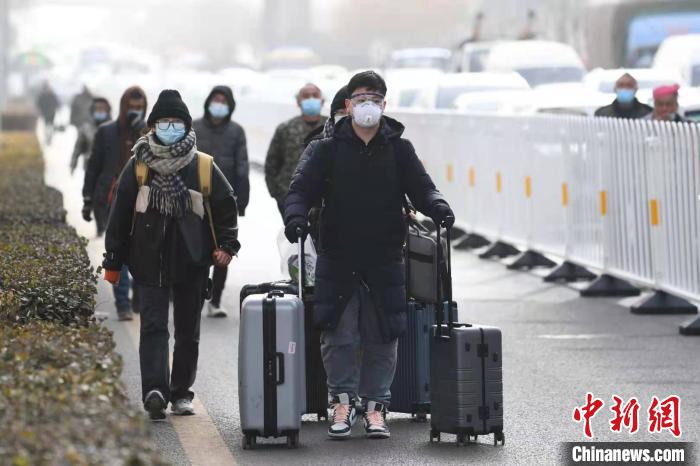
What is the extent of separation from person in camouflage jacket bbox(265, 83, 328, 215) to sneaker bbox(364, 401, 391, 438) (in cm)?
442

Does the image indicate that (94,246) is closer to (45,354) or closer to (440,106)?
(440,106)

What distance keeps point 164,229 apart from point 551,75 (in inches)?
935

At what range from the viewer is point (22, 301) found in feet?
30.2

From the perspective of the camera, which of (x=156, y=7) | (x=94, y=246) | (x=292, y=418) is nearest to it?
(x=292, y=418)

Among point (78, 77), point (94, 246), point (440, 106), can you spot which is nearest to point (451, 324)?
point (94, 246)

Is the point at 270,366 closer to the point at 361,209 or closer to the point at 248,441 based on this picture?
the point at 248,441

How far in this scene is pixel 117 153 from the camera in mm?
14289


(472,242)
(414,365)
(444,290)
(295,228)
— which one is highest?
(295,228)

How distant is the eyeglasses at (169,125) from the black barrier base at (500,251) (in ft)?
33.7

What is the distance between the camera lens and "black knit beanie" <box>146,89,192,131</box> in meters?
9.98

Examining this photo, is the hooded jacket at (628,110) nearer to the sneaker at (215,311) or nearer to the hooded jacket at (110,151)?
the sneaker at (215,311)

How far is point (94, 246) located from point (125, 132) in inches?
251

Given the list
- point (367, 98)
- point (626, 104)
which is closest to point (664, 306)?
point (626, 104)

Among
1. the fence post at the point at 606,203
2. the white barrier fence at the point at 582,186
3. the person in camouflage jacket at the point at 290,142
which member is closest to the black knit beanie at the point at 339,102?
the person in camouflage jacket at the point at 290,142
